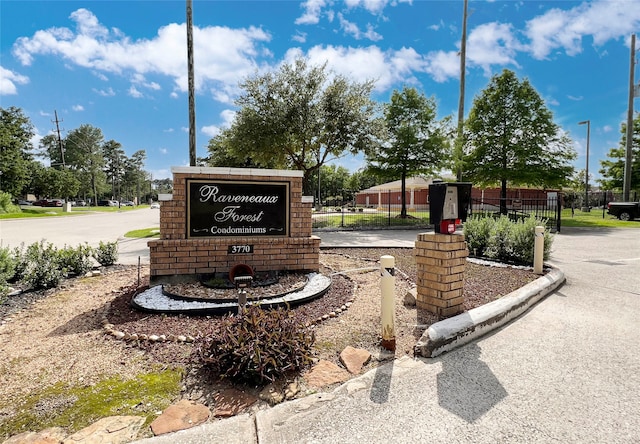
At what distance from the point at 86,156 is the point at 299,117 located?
214 feet

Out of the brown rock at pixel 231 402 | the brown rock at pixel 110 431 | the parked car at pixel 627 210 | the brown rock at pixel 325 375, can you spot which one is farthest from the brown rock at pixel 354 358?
the parked car at pixel 627 210

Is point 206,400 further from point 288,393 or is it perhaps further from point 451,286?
point 451,286

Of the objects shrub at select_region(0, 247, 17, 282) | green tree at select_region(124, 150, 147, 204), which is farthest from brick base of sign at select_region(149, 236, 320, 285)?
green tree at select_region(124, 150, 147, 204)

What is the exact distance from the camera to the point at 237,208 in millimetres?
5379

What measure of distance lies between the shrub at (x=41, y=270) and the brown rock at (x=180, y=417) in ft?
14.9

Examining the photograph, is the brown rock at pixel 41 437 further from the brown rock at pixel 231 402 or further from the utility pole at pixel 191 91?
the utility pole at pixel 191 91

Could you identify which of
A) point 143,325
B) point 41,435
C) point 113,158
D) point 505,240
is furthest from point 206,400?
point 113,158

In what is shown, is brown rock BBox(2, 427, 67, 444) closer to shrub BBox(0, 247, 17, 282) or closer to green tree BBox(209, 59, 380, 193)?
shrub BBox(0, 247, 17, 282)

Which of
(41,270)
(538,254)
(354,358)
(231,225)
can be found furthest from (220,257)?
(538,254)

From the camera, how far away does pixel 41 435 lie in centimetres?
207

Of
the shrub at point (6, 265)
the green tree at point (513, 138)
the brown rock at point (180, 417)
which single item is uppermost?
the green tree at point (513, 138)

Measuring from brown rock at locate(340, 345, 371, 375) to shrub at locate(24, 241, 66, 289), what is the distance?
5.05 m

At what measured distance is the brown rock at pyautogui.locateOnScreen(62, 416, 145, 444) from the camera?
6.62 feet

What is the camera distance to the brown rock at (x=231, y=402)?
229 cm
